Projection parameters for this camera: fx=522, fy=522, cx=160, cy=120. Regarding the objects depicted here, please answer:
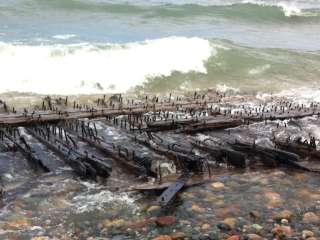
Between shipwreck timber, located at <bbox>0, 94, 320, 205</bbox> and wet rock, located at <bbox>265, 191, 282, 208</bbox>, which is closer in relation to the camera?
wet rock, located at <bbox>265, 191, 282, 208</bbox>

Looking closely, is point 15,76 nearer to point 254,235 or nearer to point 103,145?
point 103,145

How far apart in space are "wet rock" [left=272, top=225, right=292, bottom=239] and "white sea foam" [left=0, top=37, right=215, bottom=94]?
10356mm

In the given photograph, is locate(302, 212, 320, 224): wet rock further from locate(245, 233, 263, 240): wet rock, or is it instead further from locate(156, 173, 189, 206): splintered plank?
locate(156, 173, 189, 206): splintered plank

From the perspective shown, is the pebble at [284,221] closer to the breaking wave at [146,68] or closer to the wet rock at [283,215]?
the wet rock at [283,215]

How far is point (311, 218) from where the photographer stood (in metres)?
6.85

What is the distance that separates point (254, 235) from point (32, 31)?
21064mm

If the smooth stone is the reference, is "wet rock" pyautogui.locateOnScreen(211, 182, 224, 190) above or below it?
above

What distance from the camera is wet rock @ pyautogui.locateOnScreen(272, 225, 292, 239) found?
6.38 meters

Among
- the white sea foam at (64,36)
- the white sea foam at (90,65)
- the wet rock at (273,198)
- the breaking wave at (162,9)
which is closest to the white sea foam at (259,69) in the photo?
the white sea foam at (90,65)

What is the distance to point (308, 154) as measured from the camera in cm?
898

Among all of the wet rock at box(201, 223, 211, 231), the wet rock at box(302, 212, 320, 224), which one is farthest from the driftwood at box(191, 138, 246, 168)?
the wet rock at box(201, 223, 211, 231)

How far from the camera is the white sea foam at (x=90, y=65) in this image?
53.9 ft

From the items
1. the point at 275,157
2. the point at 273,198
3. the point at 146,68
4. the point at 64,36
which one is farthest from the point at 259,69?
the point at 273,198

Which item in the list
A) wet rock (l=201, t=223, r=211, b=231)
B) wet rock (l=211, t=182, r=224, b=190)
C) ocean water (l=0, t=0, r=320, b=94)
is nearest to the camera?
wet rock (l=201, t=223, r=211, b=231)
